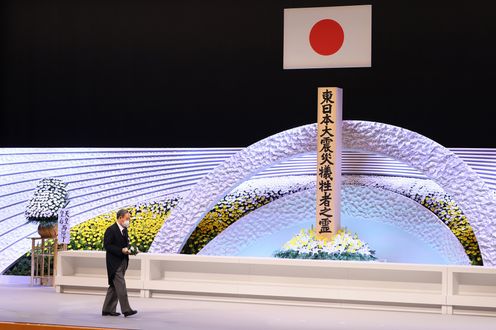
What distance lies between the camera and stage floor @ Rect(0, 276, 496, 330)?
8.12 meters

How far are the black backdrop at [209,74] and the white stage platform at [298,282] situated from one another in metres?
2.25

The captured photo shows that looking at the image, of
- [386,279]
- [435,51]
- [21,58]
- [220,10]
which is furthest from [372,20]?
[21,58]

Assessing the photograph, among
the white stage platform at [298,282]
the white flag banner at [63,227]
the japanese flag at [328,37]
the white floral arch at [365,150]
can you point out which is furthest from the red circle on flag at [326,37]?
the white flag banner at [63,227]

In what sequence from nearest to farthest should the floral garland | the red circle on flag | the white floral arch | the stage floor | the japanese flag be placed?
the stage floor, the floral garland, the white floral arch, the japanese flag, the red circle on flag

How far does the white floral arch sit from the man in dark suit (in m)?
2.85

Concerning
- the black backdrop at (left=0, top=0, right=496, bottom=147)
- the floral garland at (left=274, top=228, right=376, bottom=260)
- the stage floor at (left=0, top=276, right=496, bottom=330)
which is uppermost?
the black backdrop at (left=0, top=0, right=496, bottom=147)

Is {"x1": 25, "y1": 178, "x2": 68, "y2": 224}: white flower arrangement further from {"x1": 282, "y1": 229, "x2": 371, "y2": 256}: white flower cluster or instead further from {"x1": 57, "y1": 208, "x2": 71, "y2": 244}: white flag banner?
{"x1": 282, "y1": 229, "x2": 371, "y2": 256}: white flower cluster

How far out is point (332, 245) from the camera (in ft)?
34.8

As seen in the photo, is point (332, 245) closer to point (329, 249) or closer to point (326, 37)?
point (329, 249)

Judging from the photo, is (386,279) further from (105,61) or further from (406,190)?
(105,61)

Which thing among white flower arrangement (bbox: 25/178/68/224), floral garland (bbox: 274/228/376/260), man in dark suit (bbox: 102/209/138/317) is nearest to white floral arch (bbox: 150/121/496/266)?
floral garland (bbox: 274/228/376/260)

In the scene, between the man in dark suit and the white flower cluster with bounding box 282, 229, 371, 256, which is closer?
the man in dark suit

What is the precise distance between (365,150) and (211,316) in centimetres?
369

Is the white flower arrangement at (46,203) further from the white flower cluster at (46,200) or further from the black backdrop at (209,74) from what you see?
the black backdrop at (209,74)
